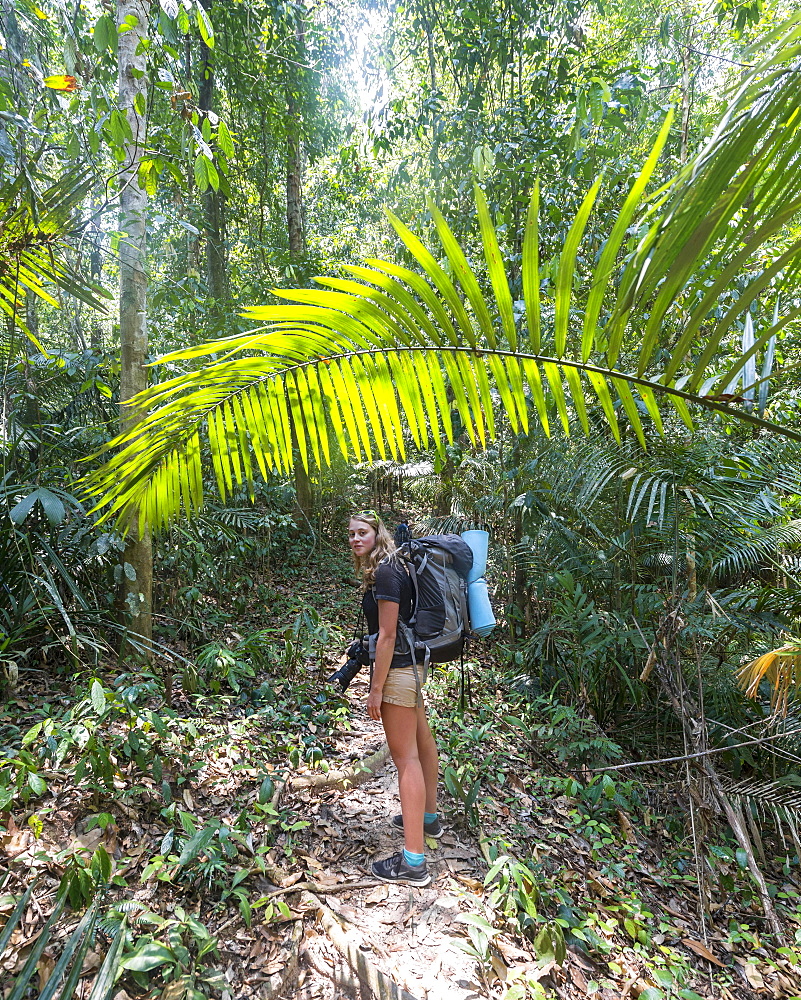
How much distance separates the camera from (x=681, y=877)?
11.4 feet

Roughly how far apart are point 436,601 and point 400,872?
1351mm

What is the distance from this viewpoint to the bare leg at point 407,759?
2.72 metres

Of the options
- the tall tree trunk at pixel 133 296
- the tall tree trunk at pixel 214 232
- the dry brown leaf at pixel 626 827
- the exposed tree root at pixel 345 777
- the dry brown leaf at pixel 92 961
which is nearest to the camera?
the dry brown leaf at pixel 92 961

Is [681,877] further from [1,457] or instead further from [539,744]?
[1,457]

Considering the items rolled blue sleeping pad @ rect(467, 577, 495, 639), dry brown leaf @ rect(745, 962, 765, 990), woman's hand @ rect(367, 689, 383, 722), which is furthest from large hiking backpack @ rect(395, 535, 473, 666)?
dry brown leaf @ rect(745, 962, 765, 990)

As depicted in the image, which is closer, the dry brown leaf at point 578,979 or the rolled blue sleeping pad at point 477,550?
the dry brown leaf at point 578,979

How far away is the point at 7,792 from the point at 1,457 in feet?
7.56

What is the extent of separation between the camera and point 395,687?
2.69m

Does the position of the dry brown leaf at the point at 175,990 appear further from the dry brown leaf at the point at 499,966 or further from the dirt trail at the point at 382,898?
the dry brown leaf at the point at 499,966

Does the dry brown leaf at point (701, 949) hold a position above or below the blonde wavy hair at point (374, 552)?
below

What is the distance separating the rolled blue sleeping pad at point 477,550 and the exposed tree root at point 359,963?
5.25 ft

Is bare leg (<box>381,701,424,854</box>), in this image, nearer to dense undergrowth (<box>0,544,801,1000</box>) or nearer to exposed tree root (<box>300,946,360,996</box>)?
dense undergrowth (<box>0,544,801,1000</box>)

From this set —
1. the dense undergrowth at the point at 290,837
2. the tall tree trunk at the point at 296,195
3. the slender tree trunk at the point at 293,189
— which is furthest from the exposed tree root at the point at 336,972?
the slender tree trunk at the point at 293,189

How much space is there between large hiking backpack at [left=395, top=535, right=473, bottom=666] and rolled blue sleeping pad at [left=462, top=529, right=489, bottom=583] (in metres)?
0.05
